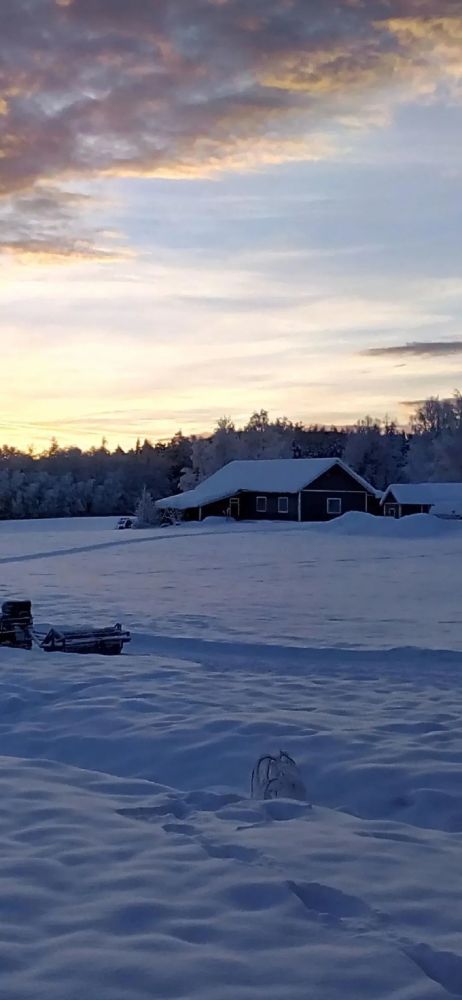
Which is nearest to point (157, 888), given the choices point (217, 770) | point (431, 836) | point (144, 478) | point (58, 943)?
point (58, 943)

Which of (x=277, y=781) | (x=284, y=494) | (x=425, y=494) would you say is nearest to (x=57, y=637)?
(x=277, y=781)

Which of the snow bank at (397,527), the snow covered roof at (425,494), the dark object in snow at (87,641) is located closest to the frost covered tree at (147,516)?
the snow covered roof at (425,494)

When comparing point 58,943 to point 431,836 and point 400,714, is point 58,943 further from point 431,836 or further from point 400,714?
point 400,714

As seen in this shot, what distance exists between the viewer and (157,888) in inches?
192

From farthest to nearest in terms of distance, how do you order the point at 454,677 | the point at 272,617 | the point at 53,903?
the point at 272,617
the point at 454,677
the point at 53,903

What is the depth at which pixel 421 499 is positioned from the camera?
62.2m

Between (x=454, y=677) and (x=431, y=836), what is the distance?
5.75 meters

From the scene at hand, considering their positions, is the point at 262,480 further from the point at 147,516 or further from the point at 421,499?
the point at 421,499

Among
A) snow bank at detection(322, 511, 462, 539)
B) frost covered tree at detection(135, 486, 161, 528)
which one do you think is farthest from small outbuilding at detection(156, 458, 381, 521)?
snow bank at detection(322, 511, 462, 539)

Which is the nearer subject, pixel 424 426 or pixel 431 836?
pixel 431 836

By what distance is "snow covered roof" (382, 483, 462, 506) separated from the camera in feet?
→ 204

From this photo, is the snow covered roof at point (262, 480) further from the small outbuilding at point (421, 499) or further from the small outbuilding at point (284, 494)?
the small outbuilding at point (421, 499)

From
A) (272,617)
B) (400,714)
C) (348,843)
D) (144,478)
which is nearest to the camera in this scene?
(348,843)

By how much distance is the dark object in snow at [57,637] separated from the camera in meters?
13.5
